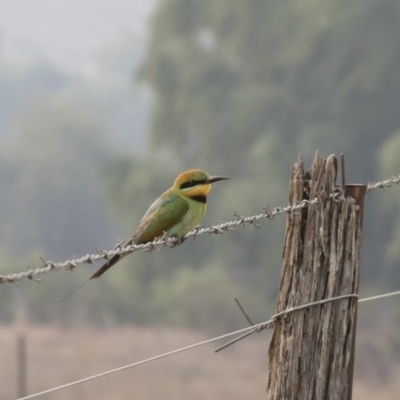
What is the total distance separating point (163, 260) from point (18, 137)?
26.5ft

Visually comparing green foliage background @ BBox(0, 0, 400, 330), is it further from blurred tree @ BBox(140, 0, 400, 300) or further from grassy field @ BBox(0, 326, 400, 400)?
grassy field @ BBox(0, 326, 400, 400)

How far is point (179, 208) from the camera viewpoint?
2.79 metres

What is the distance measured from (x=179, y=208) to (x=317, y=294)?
1.05 meters

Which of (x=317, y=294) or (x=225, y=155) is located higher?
(x=225, y=155)

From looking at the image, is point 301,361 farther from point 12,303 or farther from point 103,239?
point 103,239

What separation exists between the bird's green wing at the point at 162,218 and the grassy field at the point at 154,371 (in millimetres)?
13210

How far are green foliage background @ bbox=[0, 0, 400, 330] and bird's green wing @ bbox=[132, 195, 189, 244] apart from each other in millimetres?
17248

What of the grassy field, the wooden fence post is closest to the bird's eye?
the wooden fence post

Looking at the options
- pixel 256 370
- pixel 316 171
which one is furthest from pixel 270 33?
pixel 316 171

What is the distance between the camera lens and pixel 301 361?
5.74 feet

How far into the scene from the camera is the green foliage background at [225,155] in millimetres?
21281

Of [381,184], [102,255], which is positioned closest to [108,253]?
[102,255]

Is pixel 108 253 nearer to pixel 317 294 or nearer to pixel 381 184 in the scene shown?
pixel 317 294

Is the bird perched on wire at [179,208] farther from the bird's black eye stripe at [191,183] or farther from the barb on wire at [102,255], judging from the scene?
the barb on wire at [102,255]
